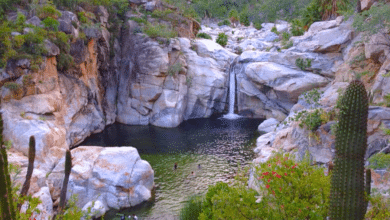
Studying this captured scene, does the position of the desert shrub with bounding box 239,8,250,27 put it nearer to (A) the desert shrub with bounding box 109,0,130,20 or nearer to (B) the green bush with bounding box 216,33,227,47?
(B) the green bush with bounding box 216,33,227,47

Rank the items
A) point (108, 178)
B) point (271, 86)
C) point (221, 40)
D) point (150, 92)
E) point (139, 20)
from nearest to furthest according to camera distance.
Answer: point (108, 178)
point (271, 86)
point (150, 92)
point (139, 20)
point (221, 40)

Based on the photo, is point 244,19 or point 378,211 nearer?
point 378,211

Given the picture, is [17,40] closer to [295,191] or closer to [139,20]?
[139,20]

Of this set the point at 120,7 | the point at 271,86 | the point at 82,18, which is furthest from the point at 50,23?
the point at 271,86

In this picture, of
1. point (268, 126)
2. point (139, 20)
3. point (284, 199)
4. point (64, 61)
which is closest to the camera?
point (284, 199)

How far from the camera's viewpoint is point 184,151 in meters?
27.2

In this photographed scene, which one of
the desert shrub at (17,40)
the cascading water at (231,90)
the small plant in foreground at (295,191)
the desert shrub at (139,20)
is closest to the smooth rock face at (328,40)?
the cascading water at (231,90)

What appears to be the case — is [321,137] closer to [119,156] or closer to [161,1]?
[119,156]

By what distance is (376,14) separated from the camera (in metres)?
23.4

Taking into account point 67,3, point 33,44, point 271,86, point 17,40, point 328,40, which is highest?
point 67,3

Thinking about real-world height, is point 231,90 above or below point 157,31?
below

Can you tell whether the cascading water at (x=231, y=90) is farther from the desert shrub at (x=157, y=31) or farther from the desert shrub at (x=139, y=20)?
the desert shrub at (x=139, y=20)

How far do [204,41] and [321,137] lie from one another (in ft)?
93.8

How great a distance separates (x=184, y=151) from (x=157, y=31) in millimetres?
17300
